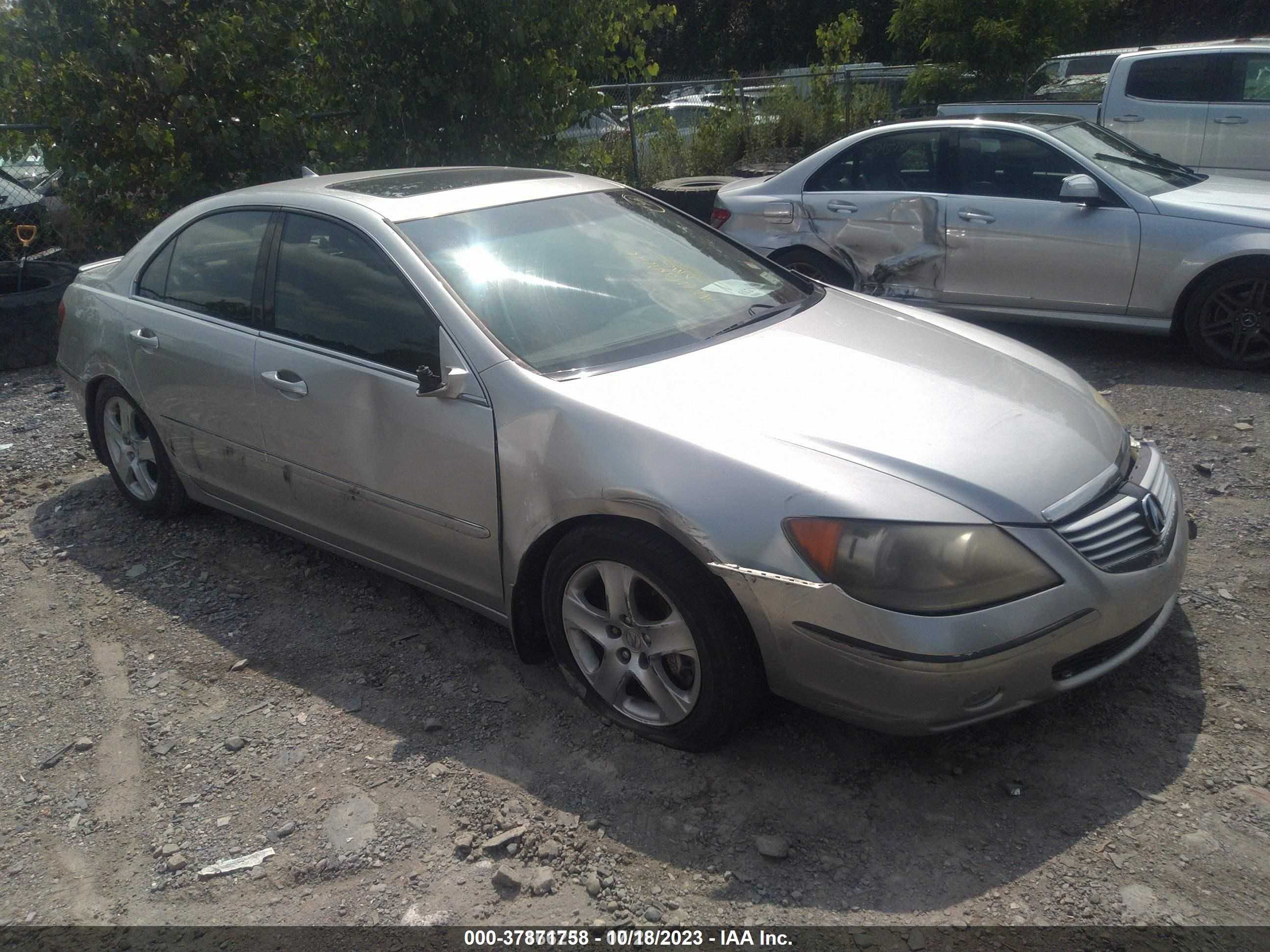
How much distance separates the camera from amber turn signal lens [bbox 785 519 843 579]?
9.14 ft

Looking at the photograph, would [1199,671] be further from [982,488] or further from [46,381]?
[46,381]

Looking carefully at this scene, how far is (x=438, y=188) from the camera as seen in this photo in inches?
165

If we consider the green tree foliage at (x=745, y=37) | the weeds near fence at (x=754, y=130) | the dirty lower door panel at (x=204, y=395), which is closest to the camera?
the dirty lower door panel at (x=204, y=395)

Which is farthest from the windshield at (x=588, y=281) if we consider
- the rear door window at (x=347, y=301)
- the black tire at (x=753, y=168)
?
the black tire at (x=753, y=168)

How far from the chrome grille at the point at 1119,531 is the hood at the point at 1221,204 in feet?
12.2

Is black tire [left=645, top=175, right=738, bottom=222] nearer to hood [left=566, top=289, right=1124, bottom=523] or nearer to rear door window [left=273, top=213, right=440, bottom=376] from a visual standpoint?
rear door window [left=273, top=213, right=440, bottom=376]

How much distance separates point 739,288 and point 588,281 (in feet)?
2.13

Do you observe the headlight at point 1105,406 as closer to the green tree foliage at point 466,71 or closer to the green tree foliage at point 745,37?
the green tree foliage at point 466,71

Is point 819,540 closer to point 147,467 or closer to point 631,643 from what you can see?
point 631,643

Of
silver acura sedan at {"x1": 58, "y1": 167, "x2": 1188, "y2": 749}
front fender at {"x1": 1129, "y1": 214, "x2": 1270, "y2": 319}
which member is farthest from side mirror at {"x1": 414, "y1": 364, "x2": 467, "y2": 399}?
front fender at {"x1": 1129, "y1": 214, "x2": 1270, "y2": 319}

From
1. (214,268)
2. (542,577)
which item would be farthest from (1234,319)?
(214,268)

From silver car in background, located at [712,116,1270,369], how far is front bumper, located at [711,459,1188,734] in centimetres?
401

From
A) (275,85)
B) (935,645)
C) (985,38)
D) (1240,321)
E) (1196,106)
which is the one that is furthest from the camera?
(985,38)

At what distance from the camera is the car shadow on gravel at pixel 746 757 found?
2779 millimetres
